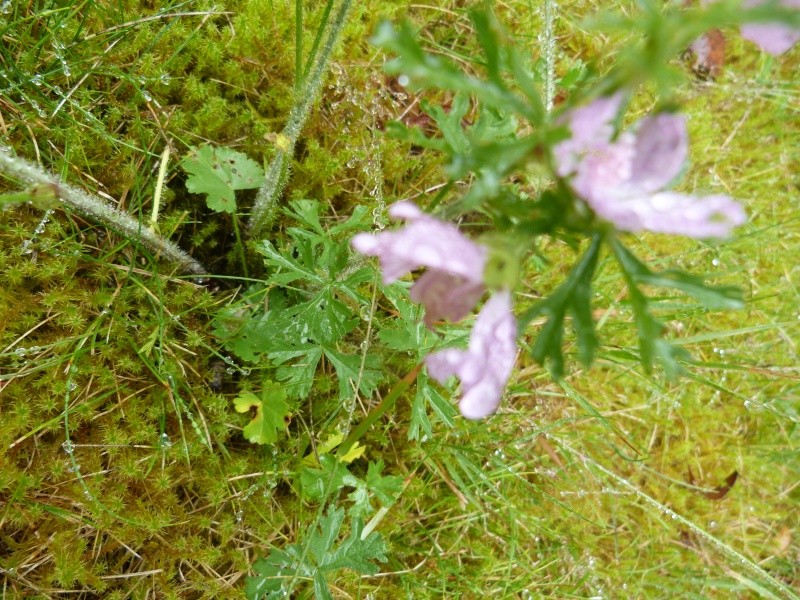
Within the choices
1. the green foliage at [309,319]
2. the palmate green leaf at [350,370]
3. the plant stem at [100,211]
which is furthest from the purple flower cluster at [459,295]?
the palmate green leaf at [350,370]

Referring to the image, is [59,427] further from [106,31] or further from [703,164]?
[703,164]

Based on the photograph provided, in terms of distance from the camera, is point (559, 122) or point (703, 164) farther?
point (703, 164)

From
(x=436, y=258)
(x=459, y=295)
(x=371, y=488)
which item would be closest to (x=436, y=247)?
(x=436, y=258)

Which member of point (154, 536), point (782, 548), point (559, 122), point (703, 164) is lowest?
point (782, 548)

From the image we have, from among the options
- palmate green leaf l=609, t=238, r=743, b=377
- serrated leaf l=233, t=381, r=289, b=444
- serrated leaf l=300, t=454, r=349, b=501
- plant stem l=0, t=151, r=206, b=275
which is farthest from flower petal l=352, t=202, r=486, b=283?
serrated leaf l=233, t=381, r=289, b=444

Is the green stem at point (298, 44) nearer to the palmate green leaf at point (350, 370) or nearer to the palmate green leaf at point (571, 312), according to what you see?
the palmate green leaf at point (350, 370)

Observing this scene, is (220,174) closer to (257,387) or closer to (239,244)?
(239,244)

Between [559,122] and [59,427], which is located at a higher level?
[559,122]

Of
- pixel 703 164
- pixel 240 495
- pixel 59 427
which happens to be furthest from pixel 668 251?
pixel 59 427
